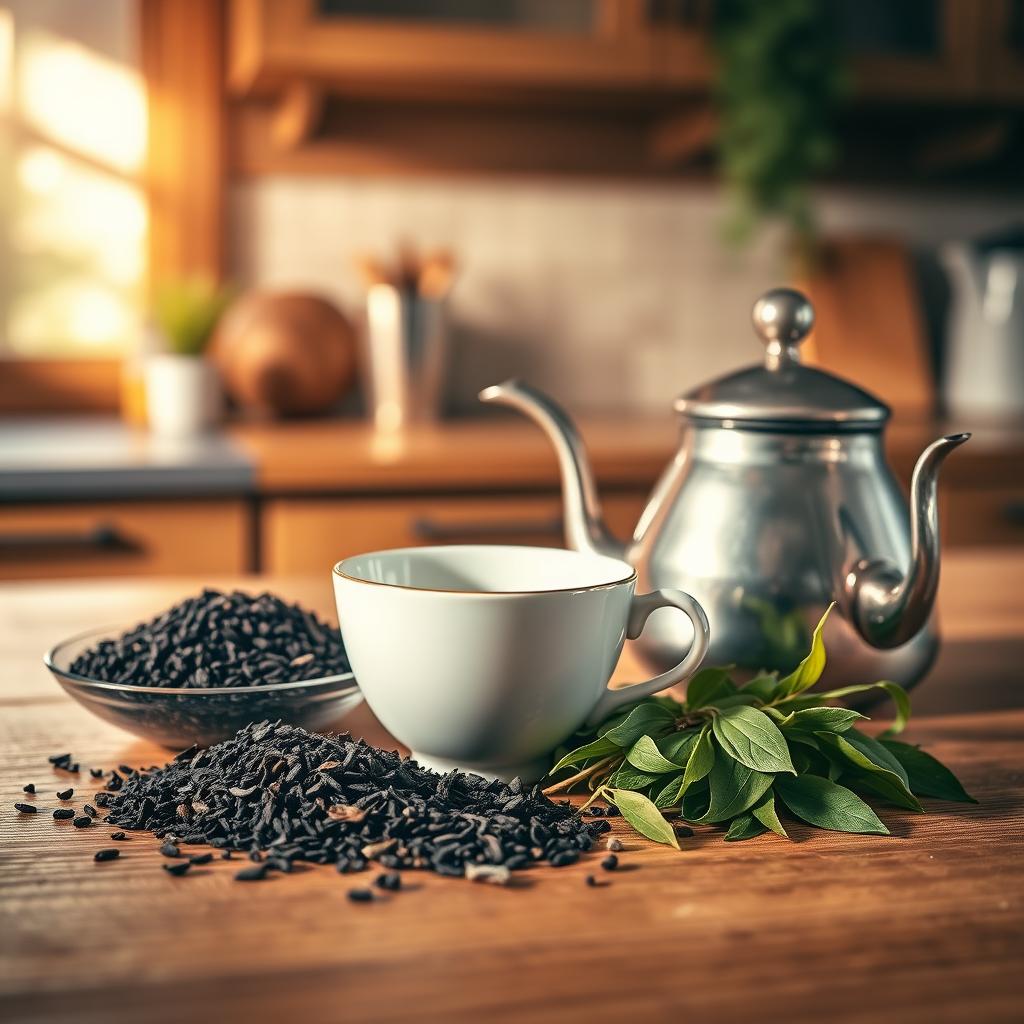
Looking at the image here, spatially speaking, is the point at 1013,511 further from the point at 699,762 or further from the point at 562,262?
the point at 699,762

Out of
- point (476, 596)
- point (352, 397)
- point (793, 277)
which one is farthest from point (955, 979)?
point (793, 277)

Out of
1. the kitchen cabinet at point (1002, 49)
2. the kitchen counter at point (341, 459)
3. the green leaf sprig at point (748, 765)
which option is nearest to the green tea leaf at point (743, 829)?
the green leaf sprig at point (748, 765)

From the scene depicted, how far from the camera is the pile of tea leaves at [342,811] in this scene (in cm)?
60

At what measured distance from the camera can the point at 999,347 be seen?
2.87m

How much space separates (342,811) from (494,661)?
0.34ft

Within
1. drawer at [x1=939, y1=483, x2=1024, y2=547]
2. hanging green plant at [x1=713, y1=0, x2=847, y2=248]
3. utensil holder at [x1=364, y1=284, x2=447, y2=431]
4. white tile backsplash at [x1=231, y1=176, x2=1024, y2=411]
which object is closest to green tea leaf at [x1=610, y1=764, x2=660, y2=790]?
drawer at [x1=939, y1=483, x2=1024, y2=547]

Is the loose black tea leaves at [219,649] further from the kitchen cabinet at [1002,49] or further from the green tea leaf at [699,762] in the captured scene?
the kitchen cabinet at [1002,49]

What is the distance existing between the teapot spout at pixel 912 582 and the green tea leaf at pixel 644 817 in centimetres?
23

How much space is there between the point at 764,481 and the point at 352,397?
201cm

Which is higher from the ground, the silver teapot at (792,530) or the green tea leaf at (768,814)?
the silver teapot at (792,530)

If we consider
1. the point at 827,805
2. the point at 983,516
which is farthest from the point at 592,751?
the point at 983,516

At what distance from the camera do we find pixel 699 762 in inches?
25.5

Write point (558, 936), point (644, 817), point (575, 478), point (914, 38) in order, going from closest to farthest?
point (558, 936)
point (644, 817)
point (575, 478)
point (914, 38)

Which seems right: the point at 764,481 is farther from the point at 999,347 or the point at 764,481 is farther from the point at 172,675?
the point at 999,347
